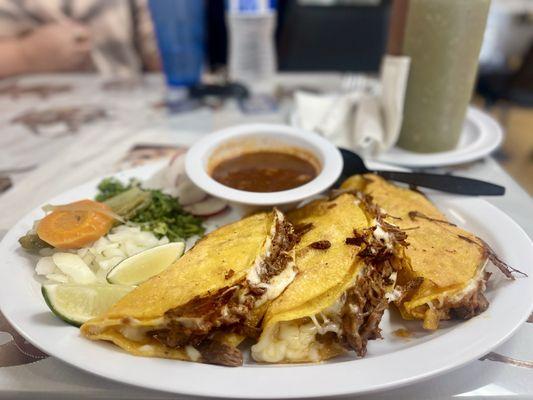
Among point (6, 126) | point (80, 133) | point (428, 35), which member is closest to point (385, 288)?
point (428, 35)

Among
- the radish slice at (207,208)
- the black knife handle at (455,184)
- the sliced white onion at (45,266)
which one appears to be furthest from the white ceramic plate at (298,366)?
the radish slice at (207,208)

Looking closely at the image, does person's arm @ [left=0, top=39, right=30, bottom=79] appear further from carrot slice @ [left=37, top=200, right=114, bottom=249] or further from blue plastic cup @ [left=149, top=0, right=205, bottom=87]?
carrot slice @ [left=37, top=200, right=114, bottom=249]

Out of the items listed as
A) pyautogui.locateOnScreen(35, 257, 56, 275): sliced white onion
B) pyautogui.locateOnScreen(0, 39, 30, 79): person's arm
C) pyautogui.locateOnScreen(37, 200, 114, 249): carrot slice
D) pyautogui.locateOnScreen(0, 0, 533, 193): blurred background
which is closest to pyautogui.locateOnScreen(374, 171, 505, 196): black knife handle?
pyautogui.locateOnScreen(0, 0, 533, 193): blurred background

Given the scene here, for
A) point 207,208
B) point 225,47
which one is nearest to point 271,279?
point 207,208

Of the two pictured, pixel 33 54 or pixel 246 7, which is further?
pixel 33 54

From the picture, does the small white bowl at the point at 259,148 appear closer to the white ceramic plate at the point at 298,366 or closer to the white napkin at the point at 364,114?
the white napkin at the point at 364,114

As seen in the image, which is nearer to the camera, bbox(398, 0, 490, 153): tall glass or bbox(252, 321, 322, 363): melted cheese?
bbox(252, 321, 322, 363): melted cheese

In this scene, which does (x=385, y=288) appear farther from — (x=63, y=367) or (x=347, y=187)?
(x=63, y=367)
